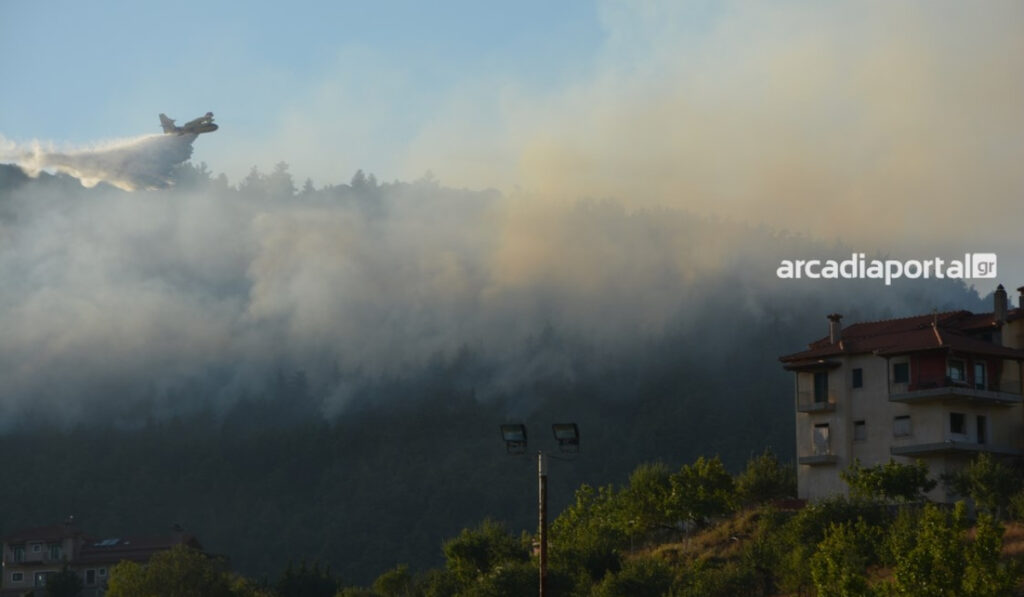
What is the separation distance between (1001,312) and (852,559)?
3693cm

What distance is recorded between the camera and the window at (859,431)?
104 metres

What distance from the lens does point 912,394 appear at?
9975 cm

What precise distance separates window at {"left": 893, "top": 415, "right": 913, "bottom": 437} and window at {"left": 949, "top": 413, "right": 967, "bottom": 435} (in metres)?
2.77

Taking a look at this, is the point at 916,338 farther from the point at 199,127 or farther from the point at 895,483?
the point at 199,127

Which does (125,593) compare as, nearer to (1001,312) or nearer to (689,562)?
(689,562)

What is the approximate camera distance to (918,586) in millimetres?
61812

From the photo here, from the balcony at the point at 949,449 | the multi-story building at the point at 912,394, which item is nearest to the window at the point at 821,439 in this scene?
the multi-story building at the point at 912,394

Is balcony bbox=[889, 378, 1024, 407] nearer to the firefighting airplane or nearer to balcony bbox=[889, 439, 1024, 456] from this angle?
balcony bbox=[889, 439, 1024, 456]

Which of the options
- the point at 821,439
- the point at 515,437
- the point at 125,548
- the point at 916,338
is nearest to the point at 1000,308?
the point at 916,338

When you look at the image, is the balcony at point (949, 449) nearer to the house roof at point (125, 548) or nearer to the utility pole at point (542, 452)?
the utility pole at point (542, 452)

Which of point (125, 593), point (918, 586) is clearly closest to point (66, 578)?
point (125, 593)

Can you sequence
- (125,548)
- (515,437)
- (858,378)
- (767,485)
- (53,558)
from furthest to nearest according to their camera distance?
(125,548)
(53,558)
(767,485)
(858,378)
(515,437)

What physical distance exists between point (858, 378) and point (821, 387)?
3062 millimetres

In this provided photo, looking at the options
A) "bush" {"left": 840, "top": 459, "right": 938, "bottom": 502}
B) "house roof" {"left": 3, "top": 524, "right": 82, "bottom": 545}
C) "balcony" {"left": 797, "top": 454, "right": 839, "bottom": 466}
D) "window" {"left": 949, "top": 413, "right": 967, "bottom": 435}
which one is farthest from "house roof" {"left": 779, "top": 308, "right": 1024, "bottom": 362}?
"house roof" {"left": 3, "top": 524, "right": 82, "bottom": 545}
